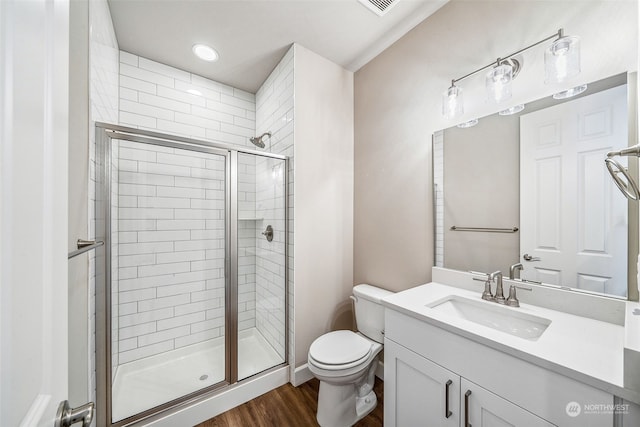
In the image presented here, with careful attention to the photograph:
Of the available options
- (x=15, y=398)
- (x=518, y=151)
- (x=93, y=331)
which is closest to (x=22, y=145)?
(x=15, y=398)

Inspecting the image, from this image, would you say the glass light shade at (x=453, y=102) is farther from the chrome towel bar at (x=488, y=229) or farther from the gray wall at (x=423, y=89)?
the chrome towel bar at (x=488, y=229)

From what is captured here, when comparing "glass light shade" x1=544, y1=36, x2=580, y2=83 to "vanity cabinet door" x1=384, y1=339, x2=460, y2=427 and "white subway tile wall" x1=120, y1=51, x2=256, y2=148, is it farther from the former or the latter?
"white subway tile wall" x1=120, y1=51, x2=256, y2=148

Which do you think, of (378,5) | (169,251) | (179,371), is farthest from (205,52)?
(179,371)

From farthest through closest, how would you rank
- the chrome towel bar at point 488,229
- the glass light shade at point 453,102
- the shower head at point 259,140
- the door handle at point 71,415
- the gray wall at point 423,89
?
the shower head at point 259,140 → the glass light shade at point 453,102 → the chrome towel bar at point 488,229 → the gray wall at point 423,89 → the door handle at point 71,415

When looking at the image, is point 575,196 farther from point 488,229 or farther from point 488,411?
point 488,411

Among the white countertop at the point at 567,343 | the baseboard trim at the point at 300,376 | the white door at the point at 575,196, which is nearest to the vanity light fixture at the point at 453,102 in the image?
the white door at the point at 575,196

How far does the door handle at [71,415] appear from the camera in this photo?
459mm

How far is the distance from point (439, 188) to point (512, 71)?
0.68 m

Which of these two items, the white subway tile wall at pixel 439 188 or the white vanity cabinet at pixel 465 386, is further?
the white subway tile wall at pixel 439 188

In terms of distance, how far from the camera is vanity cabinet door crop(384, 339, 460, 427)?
3.19ft

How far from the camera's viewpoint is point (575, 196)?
105 centimetres

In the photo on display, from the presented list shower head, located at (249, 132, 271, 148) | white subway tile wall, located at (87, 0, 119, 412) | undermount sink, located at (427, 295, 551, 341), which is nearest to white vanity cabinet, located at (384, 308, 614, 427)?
undermount sink, located at (427, 295, 551, 341)

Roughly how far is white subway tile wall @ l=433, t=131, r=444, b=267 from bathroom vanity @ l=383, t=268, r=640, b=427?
23cm

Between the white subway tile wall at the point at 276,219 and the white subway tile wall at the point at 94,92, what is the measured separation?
99cm
